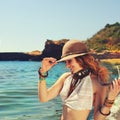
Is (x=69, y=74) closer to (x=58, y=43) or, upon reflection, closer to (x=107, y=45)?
(x=107, y=45)

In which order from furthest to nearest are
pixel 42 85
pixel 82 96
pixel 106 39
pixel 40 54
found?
pixel 40 54, pixel 106 39, pixel 42 85, pixel 82 96

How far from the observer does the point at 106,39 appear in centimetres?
8325

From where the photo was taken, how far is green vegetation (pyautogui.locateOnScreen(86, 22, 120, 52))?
76.1m

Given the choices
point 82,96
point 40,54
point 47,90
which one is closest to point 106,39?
point 40,54

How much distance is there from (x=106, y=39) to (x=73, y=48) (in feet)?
263

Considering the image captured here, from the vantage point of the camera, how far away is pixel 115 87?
3520 mm

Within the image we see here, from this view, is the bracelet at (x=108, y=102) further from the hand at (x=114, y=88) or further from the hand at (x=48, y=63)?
the hand at (x=48, y=63)

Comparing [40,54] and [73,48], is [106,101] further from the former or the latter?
[40,54]

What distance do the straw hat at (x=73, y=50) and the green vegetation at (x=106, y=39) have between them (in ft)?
225

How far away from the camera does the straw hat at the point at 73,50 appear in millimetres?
3512

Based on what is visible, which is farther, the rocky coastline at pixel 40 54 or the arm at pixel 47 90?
the rocky coastline at pixel 40 54

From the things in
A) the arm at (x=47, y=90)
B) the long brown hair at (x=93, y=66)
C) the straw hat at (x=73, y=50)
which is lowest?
the arm at (x=47, y=90)

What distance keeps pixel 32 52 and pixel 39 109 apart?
92.2 m

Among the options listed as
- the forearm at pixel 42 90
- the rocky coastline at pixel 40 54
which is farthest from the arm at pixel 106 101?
the rocky coastline at pixel 40 54
